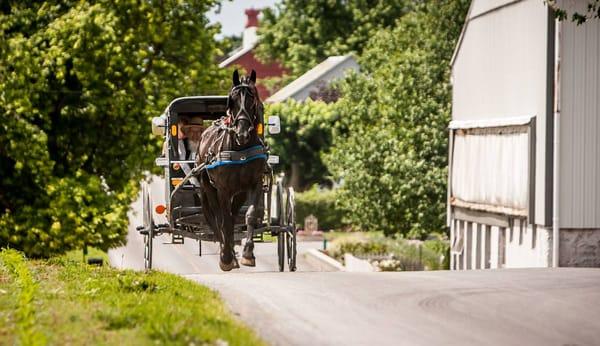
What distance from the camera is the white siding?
2948cm

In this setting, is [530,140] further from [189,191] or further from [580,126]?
[189,191]

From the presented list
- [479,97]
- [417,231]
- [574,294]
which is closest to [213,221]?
[574,294]

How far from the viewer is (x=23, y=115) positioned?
33188mm

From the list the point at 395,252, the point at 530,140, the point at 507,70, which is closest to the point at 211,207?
the point at 530,140

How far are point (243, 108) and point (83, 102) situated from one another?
18.6m

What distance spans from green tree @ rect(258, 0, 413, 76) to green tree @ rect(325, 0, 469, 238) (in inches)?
1090

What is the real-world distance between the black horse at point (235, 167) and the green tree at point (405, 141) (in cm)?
2838

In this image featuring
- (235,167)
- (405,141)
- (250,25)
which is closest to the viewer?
(235,167)

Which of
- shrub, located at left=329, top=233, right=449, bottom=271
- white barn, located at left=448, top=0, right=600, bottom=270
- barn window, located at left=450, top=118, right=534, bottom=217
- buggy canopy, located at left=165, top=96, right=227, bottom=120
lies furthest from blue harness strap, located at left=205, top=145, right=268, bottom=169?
shrub, located at left=329, top=233, right=449, bottom=271

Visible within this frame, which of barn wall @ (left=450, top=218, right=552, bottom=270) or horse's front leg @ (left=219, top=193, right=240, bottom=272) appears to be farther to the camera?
barn wall @ (left=450, top=218, right=552, bottom=270)

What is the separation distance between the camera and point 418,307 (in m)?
13.1

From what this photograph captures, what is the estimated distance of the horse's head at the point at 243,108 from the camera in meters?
16.8

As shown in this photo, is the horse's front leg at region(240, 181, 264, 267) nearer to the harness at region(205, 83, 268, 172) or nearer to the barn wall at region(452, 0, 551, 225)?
the harness at region(205, 83, 268, 172)

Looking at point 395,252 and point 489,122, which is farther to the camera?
point 395,252
